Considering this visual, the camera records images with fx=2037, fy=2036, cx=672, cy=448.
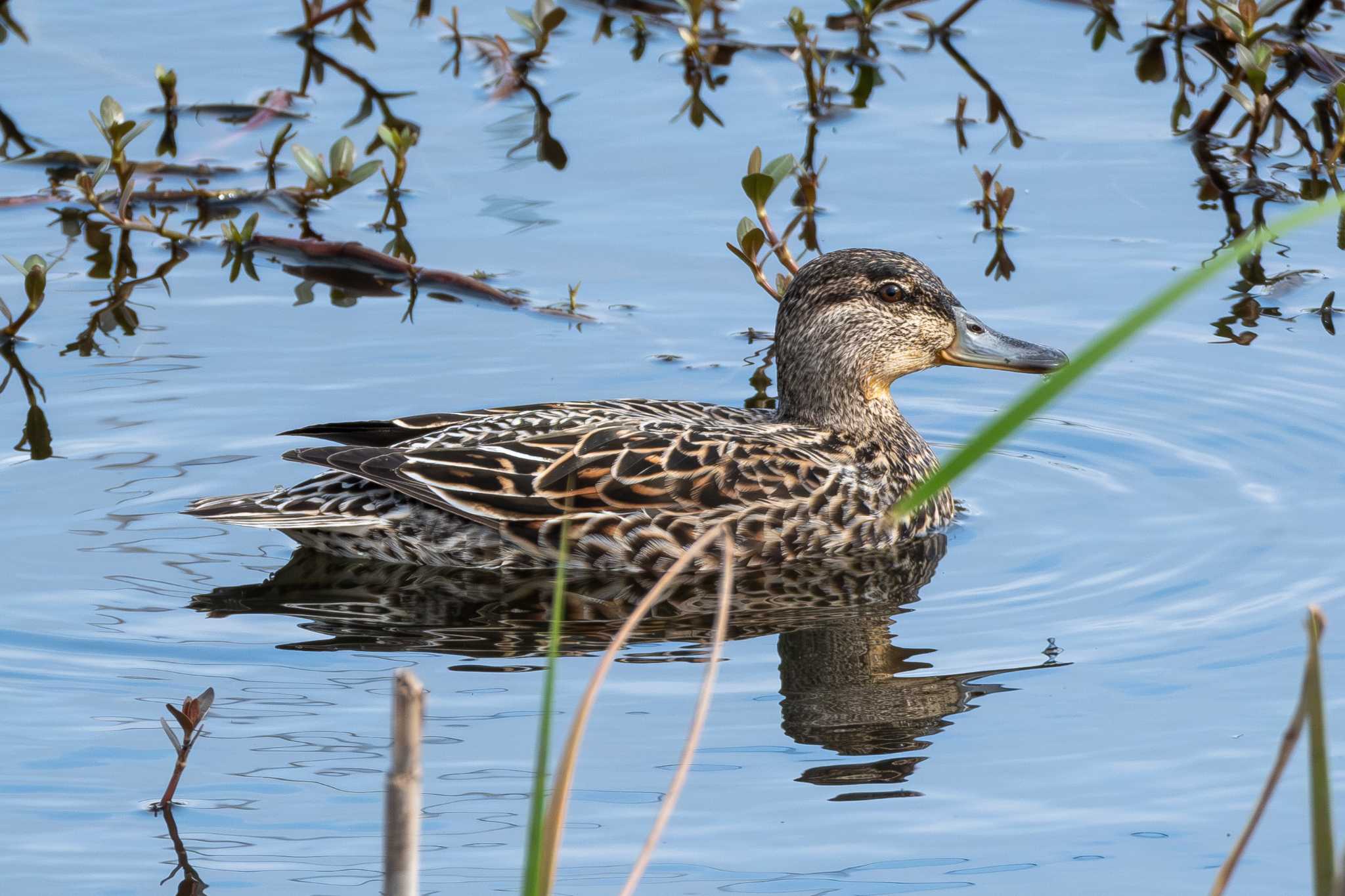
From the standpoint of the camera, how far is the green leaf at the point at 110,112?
9469mm

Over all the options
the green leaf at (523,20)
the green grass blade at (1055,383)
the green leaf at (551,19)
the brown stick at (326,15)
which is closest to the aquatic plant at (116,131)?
the brown stick at (326,15)

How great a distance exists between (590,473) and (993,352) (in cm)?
178

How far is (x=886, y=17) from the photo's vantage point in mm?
11992

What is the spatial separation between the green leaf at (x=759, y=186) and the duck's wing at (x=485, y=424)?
1.22 m

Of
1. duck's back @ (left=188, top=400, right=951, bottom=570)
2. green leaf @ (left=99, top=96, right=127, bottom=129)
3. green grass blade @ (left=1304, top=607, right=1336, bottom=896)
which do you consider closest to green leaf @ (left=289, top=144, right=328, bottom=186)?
green leaf @ (left=99, top=96, right=127, bottom=129)

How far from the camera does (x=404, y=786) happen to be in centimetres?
296

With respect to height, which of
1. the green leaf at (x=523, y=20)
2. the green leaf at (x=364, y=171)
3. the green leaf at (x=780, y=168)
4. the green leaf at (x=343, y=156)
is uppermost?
the green leaf at (x=523, y=20)

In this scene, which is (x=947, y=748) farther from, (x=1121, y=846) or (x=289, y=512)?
(x=289, y=512)

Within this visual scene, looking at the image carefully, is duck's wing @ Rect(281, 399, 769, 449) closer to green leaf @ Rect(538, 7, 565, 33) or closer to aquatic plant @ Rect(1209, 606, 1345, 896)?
green leaf @ Rect(538, 7, 565, 33)

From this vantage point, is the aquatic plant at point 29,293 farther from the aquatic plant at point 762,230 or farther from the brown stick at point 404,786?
the brown stick at point 404,786

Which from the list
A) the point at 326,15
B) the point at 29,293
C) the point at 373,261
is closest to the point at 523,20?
the point at 326,15

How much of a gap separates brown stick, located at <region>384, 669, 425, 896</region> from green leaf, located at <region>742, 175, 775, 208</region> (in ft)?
18.7

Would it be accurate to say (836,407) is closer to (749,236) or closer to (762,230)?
(749,236)

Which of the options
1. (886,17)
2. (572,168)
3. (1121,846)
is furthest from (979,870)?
(886,17)
